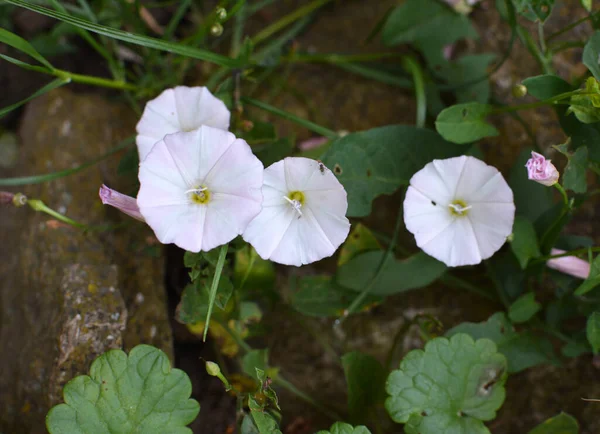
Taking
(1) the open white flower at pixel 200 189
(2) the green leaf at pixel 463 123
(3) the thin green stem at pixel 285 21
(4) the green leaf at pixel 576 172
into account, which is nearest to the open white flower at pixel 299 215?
(1) the open white flower at pixel 200 189

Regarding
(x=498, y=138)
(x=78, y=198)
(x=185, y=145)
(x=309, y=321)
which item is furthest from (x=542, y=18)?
(x=78, y=198)

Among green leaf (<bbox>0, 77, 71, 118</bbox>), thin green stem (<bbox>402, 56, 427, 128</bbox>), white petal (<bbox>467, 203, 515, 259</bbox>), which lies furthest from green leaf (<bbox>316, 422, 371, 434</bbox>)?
green leaf (<bbox>0, 77, 71, 118</bbox>)

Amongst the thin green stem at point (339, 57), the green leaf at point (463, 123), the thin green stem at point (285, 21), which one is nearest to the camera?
the green leaf at point (463, 123)

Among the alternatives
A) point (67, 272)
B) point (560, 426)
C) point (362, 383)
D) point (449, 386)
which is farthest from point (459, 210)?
point (67, 272)

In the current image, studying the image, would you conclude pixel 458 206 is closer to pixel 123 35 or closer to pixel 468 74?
pixel 468 74

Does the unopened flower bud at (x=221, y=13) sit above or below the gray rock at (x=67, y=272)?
above

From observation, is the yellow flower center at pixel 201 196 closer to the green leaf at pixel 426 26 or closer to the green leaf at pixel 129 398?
the green leaf at pixel 129 398

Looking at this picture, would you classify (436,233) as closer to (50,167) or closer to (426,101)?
(426,101)

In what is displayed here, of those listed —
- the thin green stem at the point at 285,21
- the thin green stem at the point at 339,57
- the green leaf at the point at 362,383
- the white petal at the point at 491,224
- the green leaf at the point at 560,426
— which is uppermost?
the thin green stem at the point at 285,21
